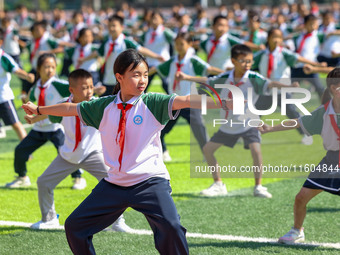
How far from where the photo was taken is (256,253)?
5621 millimetres

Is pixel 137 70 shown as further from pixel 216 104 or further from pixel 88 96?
pixel 88 96

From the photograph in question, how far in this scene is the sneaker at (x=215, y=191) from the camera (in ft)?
25.6

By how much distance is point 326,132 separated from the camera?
564 cm

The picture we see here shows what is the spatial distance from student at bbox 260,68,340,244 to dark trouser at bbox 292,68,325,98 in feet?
21.7

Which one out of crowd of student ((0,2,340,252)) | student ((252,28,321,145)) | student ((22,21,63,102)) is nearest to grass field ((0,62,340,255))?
crowd of student ((0,2,340,252))

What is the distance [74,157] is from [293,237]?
2156 millimetres

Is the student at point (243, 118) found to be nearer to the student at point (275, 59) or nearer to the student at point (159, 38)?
the student at point (275, 59)

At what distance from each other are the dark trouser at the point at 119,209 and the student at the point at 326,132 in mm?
1474

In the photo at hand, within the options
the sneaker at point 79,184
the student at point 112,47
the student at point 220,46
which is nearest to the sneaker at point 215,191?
the sneaker at point 79,184

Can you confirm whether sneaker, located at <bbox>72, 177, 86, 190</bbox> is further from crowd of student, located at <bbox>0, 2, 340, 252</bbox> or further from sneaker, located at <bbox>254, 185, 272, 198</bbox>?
sneaker, located at <bbox>254, 185, 272, 198</bbox>

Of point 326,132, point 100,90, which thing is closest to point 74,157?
point 100,90

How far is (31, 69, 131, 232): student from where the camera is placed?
628 cm

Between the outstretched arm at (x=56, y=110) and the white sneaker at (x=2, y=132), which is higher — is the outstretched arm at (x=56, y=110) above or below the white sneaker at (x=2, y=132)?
above

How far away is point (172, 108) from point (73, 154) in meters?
2.11
